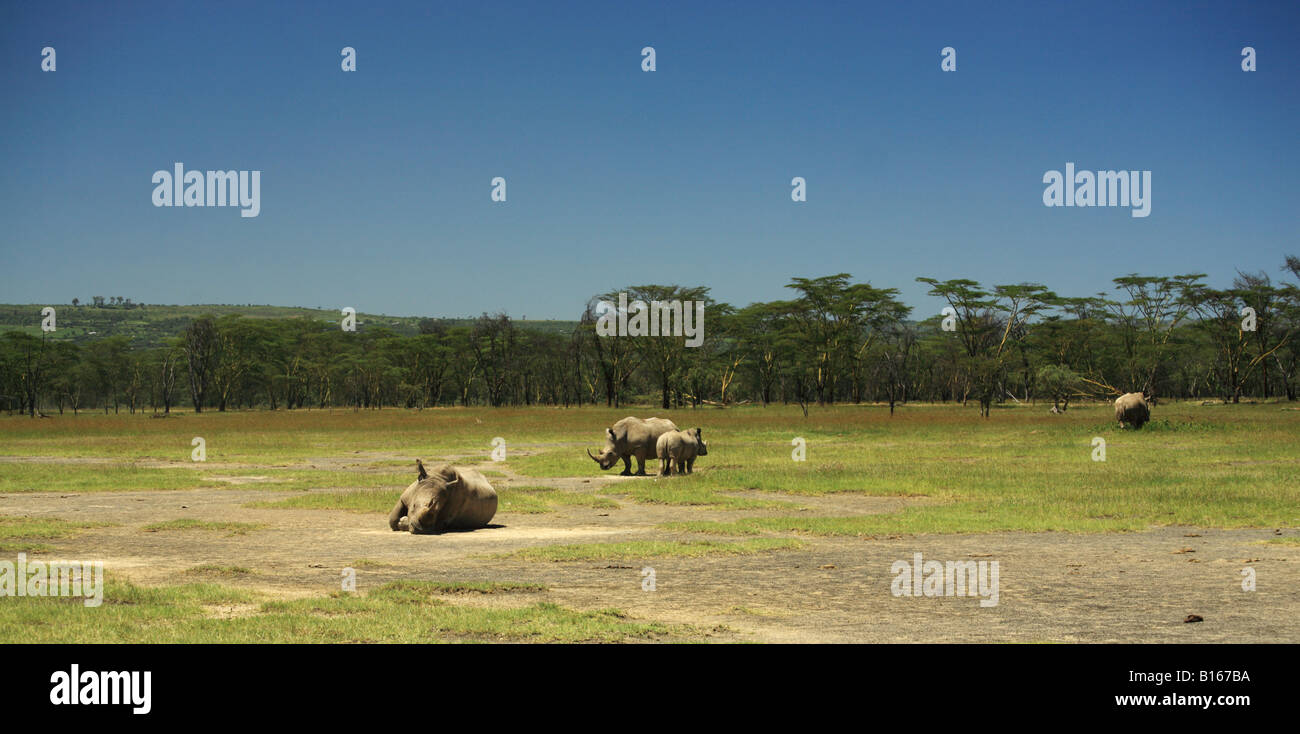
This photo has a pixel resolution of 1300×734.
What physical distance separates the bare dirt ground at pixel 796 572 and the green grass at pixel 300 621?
0.69 m

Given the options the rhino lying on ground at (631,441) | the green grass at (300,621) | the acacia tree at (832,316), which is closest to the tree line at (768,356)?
the acacia tree at (832,316)

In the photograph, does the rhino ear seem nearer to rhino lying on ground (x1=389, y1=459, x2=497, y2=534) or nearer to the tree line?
rhino lying on ground (x1=389, y1=459, x2=497, y2=534)

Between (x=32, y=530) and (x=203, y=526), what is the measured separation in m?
2.73

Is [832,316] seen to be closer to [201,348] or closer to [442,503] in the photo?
[201,348]

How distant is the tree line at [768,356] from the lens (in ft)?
308

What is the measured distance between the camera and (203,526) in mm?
18641

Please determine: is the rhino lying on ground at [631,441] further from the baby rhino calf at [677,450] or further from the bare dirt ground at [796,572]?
the bare dirt ground at [796,572]

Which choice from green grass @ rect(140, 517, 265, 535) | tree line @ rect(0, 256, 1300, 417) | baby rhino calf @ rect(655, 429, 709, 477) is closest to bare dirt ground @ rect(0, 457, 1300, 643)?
green grass @ rect(140, 517, 265, 535)

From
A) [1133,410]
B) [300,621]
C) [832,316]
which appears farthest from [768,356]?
[300,621]

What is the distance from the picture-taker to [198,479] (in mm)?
29297

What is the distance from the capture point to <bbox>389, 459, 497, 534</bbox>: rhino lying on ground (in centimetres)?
1842

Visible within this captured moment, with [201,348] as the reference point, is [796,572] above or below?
below

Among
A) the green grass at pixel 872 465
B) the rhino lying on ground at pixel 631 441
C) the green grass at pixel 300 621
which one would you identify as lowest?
the green grass at pixel 872 465
